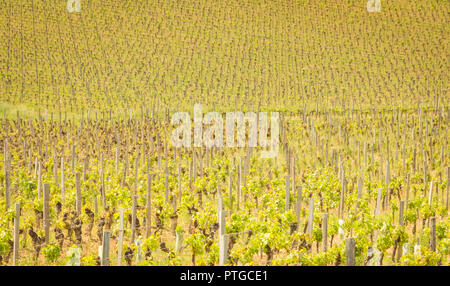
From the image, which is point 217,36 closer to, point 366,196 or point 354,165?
point 354,165

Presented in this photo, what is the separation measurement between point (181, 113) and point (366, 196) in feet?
53.7

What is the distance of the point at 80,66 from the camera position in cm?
3478

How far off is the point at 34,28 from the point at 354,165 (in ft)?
104

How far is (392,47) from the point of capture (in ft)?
120

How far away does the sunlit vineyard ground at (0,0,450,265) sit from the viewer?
9.27 meters

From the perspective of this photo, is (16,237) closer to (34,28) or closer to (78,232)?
(78,232)

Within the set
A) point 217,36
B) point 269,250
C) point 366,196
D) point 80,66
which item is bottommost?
point 269,250

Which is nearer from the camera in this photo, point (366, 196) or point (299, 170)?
point (366, 196)

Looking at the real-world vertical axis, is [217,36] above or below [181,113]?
above

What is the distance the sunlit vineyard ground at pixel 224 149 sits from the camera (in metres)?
9.27

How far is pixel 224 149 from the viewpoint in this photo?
60.4ft

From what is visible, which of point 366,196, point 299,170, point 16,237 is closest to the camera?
point 16,237

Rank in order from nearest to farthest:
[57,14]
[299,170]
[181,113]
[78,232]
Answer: [78,232] → [299,170] → [181,113] → [57,14]

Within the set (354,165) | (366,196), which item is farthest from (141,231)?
(354,165)
